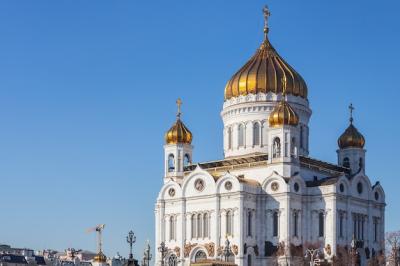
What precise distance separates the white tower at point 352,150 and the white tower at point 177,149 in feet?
35.4

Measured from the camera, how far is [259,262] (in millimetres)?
65688

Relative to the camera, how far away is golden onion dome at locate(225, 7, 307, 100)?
2822 inches

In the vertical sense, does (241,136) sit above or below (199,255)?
above

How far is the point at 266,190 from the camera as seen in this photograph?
6669 cm

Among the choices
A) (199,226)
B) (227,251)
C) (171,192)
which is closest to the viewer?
(227,251)

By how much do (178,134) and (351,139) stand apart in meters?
12.2

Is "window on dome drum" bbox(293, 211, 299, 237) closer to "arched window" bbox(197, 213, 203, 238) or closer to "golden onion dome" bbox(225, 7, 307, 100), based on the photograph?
"arched window" bbox(197, 213, 203, 238)

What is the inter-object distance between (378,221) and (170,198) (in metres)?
14.4

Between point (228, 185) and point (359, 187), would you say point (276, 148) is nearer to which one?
point (228, 185)

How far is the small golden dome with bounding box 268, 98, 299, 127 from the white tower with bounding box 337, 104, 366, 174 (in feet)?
20.2

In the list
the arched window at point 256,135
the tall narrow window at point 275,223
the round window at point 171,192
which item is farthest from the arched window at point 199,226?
the arched window at point 256,135

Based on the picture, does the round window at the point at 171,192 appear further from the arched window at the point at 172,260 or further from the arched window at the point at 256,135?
the arched window at the point at 256,135

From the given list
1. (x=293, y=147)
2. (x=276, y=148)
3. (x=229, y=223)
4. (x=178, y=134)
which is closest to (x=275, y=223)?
(x=229, y=223)

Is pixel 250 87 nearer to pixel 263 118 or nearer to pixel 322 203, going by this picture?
pixel 263 118
